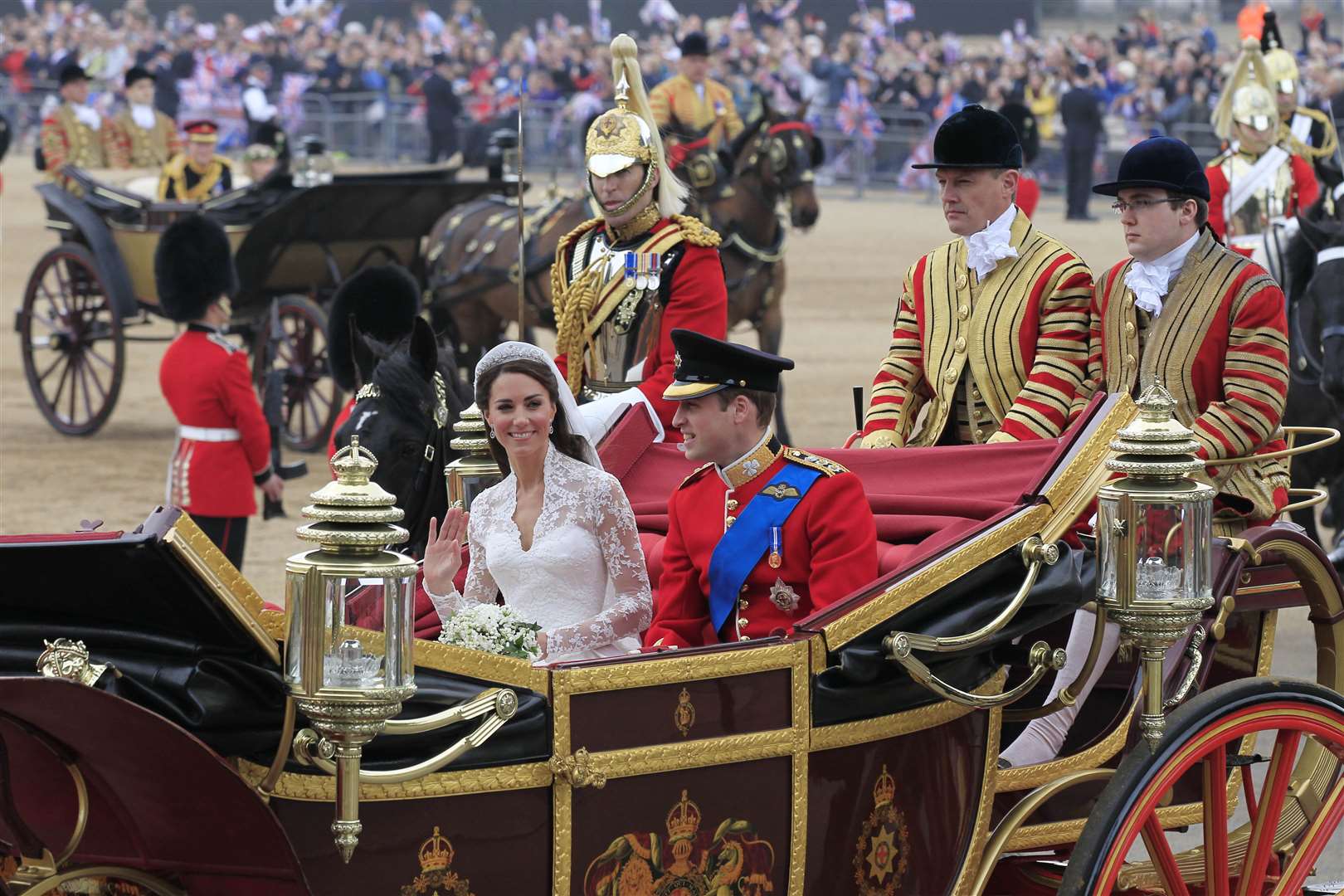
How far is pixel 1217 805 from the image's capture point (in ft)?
12.3

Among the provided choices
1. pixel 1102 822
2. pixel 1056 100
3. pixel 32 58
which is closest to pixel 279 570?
pixel 1102 822

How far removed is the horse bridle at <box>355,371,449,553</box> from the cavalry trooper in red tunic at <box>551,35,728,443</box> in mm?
591

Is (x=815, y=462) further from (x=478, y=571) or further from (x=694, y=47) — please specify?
(x=694, y=47)

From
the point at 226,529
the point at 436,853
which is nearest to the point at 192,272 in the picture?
the point at 226,529

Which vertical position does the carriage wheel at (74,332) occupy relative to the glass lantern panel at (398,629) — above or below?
below

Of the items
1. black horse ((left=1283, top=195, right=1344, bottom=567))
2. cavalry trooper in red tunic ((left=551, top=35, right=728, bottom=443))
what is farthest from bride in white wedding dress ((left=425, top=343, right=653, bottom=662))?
black horse ((left=1283, top=195, right=1344, bottom=567))

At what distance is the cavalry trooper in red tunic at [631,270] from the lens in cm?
588

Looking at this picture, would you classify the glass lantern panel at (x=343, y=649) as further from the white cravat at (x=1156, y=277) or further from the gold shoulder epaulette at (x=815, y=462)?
Result: the white cravat at (x=1156, y=277)

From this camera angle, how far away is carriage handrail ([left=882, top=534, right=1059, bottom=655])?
11.3 feet

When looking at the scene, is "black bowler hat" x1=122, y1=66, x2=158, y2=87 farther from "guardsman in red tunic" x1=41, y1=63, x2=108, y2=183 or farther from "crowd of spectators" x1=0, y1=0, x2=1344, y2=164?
"crowd of spectators" x1=0, y1=0, x2=1344, y2=164

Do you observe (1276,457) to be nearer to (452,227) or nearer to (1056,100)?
(452,227)

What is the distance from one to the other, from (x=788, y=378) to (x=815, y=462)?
32.6ft

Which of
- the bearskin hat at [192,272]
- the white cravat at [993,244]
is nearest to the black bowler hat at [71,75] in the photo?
the bearskin hat at [192,272]

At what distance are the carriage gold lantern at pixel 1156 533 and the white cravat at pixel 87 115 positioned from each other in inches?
442
